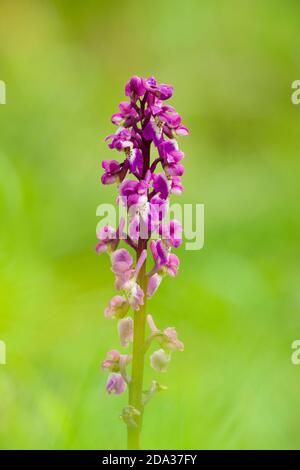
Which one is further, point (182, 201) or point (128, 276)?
point (182, 201)

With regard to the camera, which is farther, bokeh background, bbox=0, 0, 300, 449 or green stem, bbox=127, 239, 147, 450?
bokeh background, bbox=0, 0, 300, 449

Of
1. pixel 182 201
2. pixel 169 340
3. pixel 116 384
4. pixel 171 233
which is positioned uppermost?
pixel 182 201

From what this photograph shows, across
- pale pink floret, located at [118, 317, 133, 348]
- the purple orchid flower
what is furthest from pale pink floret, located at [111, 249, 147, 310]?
pale pink floret, located at [118, 317, 133, 348]

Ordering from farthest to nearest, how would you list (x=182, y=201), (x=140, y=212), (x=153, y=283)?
(x=182, y=201) < (x=153, y=283) < (x=140, y=212)

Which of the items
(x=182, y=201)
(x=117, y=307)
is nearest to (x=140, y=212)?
(x=117, y=307)

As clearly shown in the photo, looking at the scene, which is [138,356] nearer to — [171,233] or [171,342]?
[171,342]

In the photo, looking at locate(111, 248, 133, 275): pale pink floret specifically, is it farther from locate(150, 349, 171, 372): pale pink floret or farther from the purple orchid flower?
locate(150, 349, 171, 372): pale pink floret
